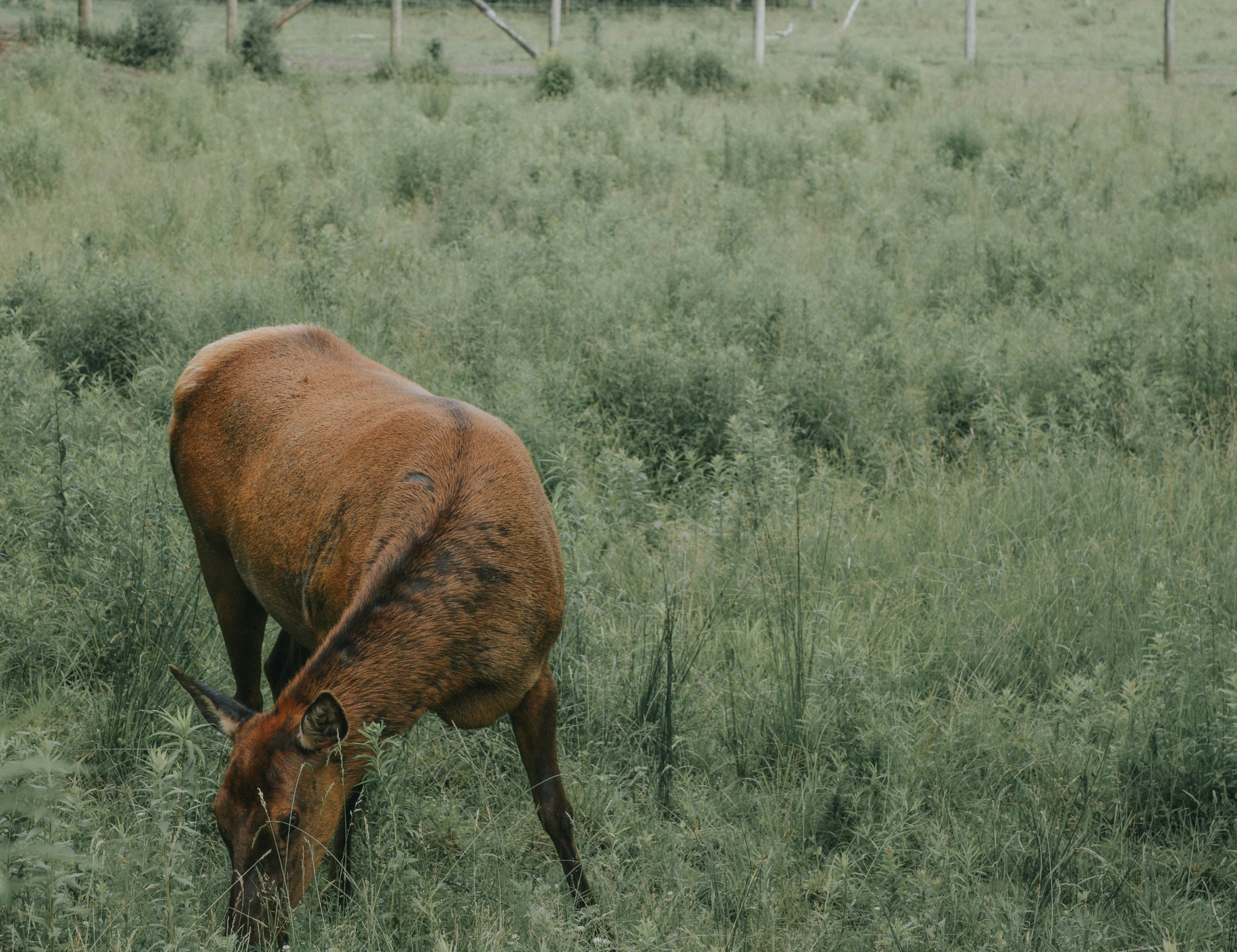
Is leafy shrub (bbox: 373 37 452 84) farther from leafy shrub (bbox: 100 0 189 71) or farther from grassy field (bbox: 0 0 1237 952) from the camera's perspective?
grassy field (bbox: 0 0 1237 952)

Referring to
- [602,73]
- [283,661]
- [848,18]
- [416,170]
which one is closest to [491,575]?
[283,661]

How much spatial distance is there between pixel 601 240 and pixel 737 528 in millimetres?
4395

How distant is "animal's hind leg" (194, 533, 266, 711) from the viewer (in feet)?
13.1

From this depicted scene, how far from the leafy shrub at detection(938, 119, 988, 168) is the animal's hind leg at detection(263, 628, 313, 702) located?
32.4 feet

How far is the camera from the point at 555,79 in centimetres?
1581

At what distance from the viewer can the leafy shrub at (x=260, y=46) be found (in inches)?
624

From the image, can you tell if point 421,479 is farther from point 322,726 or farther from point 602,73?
point 602,73

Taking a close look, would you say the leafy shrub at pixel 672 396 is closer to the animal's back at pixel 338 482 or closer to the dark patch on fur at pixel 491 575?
the animal's back at pixel 338 482

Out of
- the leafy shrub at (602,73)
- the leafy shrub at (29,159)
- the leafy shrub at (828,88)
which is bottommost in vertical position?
the leafy shrub at (29,159)

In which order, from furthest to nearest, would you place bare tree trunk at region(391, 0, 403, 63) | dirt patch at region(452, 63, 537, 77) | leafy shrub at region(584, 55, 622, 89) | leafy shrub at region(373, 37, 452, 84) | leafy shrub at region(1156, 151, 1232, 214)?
dirt patch at region(452, 63, 537, 77) < bare tree trunk at region(391, 0, 403, 63) < leafy shrub at region(584, 55, 622, 89) < leafy shrub at region(373, 37, 452, 84) < leafy shrub at region(1156, 151, 1232, 214)

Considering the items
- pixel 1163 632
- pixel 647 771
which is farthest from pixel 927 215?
pixel 647 771

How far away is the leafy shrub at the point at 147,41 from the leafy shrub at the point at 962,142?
1045 centimetres

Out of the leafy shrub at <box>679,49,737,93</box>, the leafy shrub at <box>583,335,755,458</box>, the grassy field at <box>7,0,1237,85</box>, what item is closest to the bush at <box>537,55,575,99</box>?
the grassy field at <box>7,0,1237,85</box>

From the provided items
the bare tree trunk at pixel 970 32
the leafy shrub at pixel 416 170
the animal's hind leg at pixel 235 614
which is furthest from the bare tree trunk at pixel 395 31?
the animal's hind leg at pixel 235 614
